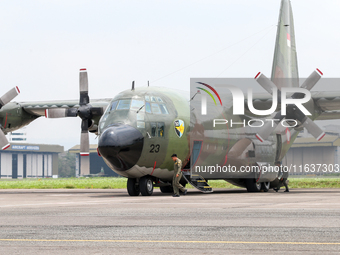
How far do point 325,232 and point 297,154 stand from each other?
42.8 metres

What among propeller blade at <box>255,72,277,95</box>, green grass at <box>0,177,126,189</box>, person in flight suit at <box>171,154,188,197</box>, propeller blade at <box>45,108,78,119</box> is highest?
propeller blade at <box>255,72,277,95</box>

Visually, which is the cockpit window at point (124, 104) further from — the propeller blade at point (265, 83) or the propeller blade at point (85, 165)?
the propeller blade at point (85, 165)

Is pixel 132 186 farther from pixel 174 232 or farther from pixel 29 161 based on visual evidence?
pixel 29 161

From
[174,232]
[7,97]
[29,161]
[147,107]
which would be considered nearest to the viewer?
[174,232]

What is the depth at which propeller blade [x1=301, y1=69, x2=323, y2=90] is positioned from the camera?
23.3m

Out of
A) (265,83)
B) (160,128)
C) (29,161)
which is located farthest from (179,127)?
(29,161)

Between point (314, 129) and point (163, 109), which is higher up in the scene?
point (163, 109)

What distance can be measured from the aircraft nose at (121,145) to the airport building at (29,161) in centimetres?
14806

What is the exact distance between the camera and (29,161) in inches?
6634

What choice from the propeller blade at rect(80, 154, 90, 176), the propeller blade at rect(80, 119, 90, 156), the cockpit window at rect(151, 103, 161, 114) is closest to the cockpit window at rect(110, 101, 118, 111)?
the cockpit window at rect(151, 103, 161, 114)

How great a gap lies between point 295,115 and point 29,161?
155m

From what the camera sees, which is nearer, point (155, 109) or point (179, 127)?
point (155, 109)

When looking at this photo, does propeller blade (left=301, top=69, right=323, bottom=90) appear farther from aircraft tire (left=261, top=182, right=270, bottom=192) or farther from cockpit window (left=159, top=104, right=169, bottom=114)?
cockpit window (left=159, top=104, right=169, bottom=114)

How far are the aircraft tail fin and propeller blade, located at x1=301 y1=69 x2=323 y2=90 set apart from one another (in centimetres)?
337
